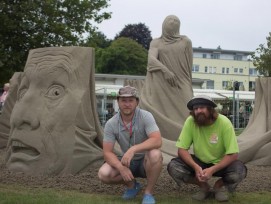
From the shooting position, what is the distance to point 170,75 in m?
9.74

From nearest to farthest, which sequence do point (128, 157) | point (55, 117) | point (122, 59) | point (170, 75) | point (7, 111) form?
point (128, 157) → point (55, 117) → point (170, 75) → point (7, 111) → point (122, 59)

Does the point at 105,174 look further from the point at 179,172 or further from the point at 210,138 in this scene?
the point at 210,138

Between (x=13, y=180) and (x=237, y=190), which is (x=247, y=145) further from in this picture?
(x=13, y=180)

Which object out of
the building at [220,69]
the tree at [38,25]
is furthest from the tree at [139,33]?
the tree at [38,25]

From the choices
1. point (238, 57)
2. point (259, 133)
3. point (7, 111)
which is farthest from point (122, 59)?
point (259, 133)

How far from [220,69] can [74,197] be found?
71.3 metres

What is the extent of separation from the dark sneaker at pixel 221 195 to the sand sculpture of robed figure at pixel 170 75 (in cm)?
443

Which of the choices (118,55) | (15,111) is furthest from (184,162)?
(118,55)

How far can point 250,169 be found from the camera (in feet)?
25.7

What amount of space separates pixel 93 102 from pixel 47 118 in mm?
891

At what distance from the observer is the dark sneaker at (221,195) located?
518 centimetres

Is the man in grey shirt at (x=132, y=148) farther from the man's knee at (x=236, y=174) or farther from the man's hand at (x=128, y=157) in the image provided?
the man's knee at (x=236, y=174)

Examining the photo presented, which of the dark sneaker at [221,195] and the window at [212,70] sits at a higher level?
the window at [212,70]

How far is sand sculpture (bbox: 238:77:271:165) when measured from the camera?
333 inches
